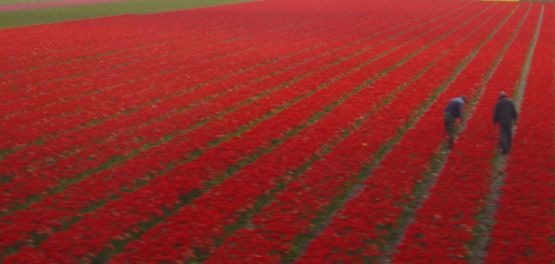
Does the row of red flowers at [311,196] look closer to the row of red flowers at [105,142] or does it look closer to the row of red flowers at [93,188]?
the row of red flowers at [93,188]

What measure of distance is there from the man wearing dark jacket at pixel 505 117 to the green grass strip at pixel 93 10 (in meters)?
41.2

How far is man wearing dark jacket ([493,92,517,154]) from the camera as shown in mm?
15570

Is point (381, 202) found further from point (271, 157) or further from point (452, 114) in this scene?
point (452, 114)

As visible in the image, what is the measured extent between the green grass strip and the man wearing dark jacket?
41200 millimetres

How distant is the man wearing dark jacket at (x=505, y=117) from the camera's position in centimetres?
1557

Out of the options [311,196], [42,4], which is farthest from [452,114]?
[42,4]

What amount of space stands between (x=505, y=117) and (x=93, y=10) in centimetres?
5399

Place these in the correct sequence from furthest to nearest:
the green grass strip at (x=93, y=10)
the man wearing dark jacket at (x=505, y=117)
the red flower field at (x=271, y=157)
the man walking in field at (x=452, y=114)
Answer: the green grass strip at (x=93, y=10) → the man walking in field at (x=452, y=114) → the man wearing dark jacket at (x=505, y=117) → the red flower field at (x=271, y=157)

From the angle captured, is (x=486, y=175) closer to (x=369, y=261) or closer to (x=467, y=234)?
(x=467, y=234)

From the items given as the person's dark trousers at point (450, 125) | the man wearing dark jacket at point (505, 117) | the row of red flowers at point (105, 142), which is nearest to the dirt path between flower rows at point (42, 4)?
the row of red flowers at point (105, 142)

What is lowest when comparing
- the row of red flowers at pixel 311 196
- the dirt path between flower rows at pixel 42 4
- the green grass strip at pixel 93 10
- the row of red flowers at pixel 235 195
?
the row of red flowers at pixel 311 196

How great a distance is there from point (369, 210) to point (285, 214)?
64.1 inches

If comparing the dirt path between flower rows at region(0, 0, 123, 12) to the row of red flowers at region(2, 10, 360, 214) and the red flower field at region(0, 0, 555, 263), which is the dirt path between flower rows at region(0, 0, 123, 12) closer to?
the red flower field at region(0, 0, 555, 263)

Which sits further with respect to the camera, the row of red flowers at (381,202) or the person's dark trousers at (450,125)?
the person's dark trousers at (450,125)
